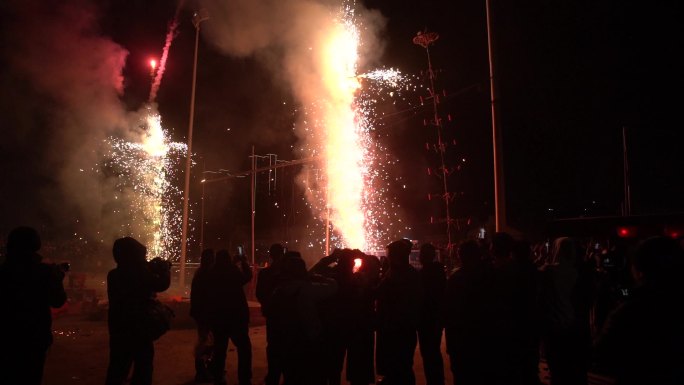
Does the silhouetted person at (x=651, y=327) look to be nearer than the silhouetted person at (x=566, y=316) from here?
Yes

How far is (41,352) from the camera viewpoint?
3.96 metres

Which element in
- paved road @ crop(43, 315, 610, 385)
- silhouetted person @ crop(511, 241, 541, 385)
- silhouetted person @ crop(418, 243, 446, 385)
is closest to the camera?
silhouetted person @ crop(511, 241, 541, 385)

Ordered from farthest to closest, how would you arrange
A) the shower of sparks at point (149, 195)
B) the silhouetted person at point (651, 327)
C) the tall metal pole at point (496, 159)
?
1. the shower of sparks at point (149, 195)
2. the tall metal pole at point (496, 159)
3. the silhouetted person at point (651, 327)

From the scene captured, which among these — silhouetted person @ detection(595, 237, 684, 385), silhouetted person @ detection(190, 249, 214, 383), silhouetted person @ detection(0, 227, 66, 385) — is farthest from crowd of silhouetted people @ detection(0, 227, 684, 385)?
silhouetted person @ detection(595, 237, 684, 385)

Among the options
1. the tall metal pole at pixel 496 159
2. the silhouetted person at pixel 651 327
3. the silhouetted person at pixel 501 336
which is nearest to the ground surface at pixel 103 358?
the silhouetted person at pixel 501 336

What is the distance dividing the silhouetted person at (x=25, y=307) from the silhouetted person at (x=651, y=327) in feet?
12.9

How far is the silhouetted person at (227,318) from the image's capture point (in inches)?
229

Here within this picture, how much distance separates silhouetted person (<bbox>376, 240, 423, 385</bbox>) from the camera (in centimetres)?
499

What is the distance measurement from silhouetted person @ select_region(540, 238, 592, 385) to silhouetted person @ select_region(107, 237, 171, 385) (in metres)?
3.85

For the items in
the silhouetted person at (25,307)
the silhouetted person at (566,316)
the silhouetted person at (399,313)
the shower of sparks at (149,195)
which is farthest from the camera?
the shower of sparks at (149,195)

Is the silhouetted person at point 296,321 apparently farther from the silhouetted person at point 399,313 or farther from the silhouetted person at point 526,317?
the silhouetted person at point 526,317

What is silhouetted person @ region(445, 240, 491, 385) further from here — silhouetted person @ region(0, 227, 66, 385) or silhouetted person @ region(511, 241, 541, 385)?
silhouetted person @ region(0, 227, 66, 385)

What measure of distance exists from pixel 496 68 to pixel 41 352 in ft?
28.0

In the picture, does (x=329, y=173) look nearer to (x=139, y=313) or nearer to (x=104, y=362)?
(x=104, y=362)
